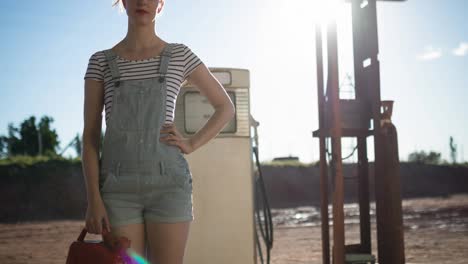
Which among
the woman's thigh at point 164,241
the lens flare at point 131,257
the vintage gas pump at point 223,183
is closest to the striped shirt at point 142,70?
the woman's thigh at point 164,241

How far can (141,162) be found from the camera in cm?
193

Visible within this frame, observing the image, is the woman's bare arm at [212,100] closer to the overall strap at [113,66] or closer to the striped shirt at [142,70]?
the striped shirt at [142,70]

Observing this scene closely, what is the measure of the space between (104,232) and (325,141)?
3.72 meters

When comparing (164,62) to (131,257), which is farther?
(164,62)

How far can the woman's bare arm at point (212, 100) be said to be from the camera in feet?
7.09

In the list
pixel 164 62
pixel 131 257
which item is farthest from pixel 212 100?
pixel 131 257

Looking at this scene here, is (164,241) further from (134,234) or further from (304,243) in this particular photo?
(304,243)

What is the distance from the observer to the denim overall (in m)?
1.90

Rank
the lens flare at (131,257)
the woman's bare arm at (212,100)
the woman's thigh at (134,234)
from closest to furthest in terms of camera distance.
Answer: the lens flare at (131,257)
the woman's thigh at (134,234)
the woman's bare arm at (212,100)

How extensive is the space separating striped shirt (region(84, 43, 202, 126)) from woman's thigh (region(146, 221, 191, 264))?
40 cm

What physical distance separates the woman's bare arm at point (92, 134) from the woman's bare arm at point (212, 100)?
Answer: 374mm

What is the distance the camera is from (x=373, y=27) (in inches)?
211

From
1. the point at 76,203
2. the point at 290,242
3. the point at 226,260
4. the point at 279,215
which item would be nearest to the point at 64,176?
the point at 76,203

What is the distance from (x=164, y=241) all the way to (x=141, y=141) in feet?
1.23
